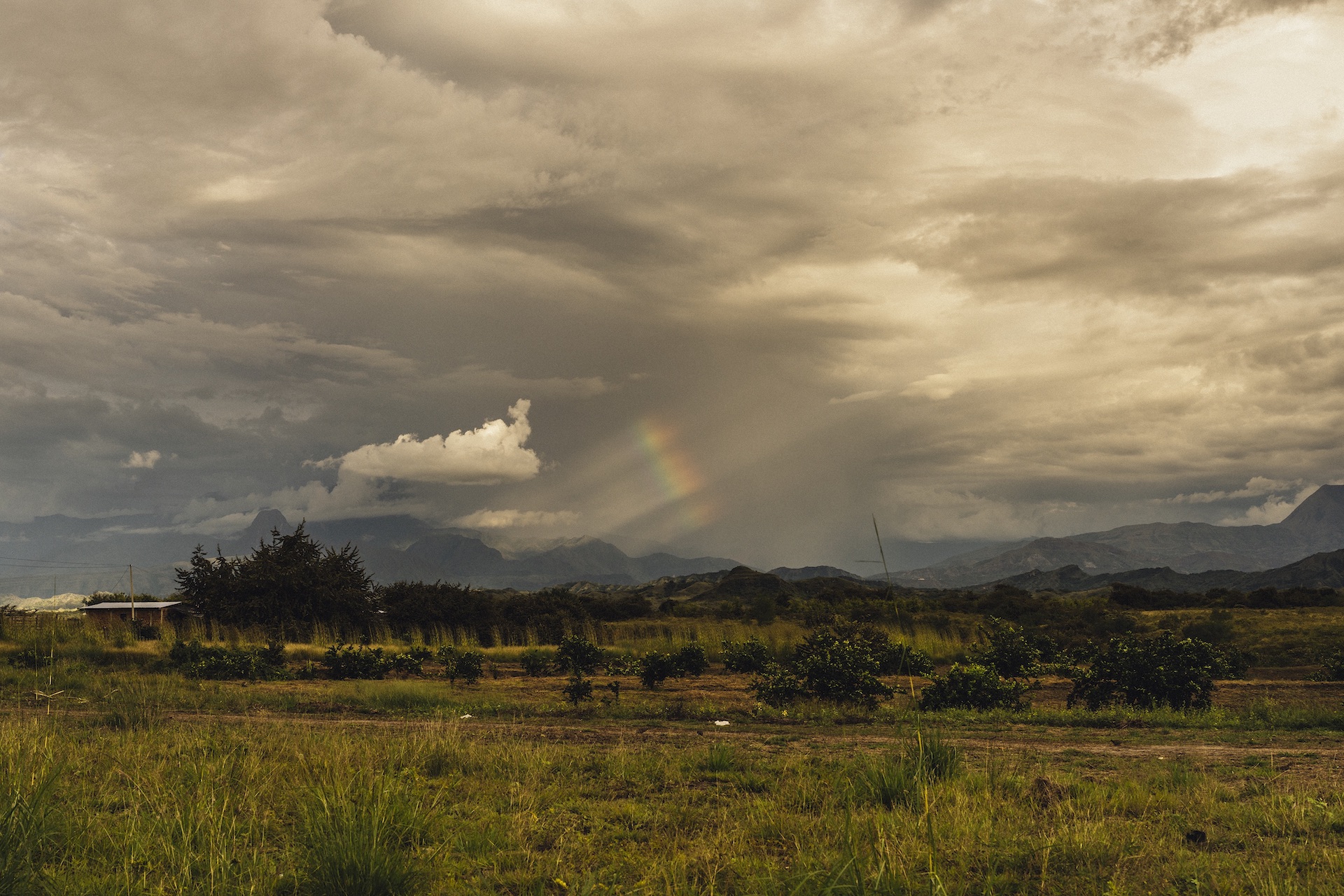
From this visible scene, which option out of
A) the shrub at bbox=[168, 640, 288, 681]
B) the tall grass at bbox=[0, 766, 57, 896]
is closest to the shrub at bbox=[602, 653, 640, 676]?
the shrub at bbox=[168, 640, 288, 681]

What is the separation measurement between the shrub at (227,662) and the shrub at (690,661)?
40.5 feet

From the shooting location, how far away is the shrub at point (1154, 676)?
17.6 m

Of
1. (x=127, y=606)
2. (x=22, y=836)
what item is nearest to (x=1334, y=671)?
(x=22, y=836)

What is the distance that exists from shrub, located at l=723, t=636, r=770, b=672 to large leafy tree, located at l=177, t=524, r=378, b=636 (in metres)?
21.1

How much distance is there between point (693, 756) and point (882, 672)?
1624cm

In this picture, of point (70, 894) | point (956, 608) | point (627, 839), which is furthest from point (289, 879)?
point (956, 608)

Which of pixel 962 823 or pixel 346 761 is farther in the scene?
pixel 346 761

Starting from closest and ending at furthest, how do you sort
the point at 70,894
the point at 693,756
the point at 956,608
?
the point at 70,894, the point at 693,756, the point at 956,608

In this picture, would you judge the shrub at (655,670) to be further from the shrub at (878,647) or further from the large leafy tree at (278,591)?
the large leafy tree at (278,591)

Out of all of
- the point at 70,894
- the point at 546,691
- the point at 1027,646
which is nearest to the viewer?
the point at 70,894

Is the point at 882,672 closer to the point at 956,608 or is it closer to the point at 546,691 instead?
the point at 546,691

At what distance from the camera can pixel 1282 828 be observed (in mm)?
7285

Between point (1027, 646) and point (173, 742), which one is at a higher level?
point (173, 742)

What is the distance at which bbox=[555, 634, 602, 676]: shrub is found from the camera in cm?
2661
